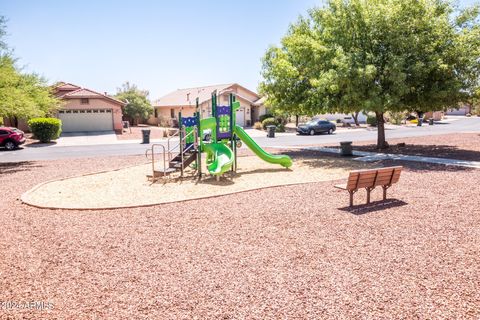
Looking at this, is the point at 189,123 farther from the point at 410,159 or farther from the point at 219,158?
the point at 410,159

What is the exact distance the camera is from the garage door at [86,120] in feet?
119

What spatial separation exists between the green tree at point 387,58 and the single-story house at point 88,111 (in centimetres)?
2425

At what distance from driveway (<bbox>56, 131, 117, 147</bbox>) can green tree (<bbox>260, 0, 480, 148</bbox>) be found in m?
17.3

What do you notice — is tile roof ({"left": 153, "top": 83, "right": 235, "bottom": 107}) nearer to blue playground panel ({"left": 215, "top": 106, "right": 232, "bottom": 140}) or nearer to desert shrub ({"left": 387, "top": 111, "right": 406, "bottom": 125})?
desert shrub ({"left": 387, "top": 111, "right": 406, "bottom": 125})

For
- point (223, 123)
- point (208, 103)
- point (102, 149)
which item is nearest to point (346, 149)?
point (223, 123)

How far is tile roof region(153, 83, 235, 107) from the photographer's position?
4623 centimetres

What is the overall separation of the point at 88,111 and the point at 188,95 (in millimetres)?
15572

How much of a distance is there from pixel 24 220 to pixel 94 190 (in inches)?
120

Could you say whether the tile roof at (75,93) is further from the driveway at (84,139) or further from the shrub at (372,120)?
the shrub at (372,120)

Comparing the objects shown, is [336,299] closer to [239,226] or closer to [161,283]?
[161,283]

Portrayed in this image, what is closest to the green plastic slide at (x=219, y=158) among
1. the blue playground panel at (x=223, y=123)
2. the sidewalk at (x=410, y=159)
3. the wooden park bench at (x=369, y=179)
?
the blue playground panel at (x=223, y=123)

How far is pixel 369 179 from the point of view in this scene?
334 inches

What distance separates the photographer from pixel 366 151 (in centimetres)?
1997

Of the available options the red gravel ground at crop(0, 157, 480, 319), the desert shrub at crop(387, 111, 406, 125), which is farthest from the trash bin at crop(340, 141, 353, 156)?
the desert shrub at crop(387, 111, 406, 125)
